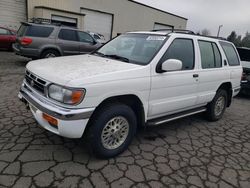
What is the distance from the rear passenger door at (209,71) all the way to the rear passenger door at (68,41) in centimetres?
718

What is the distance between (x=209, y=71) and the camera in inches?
180

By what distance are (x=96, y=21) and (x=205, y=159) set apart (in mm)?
19886

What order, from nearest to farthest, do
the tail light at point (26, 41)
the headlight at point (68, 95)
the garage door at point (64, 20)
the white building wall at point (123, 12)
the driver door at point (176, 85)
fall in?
the headlight at point (68, 95)
the driver door at point (176, 85)
the tail light at point (26, 41)
the garage door at point (64, 20)
the white building wall at point (123, 12)

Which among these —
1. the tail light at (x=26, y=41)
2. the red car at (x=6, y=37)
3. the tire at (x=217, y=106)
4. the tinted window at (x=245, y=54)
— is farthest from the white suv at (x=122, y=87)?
the red car at (x=6, y=37)

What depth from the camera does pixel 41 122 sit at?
2.97 metres

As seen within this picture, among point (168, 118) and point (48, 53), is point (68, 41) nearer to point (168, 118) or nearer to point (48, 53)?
point (48, 53)

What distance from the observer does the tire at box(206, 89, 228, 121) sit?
16.9ft

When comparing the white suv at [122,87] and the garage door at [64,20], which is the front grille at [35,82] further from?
the garage door at [64,20]

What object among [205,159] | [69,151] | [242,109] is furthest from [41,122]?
[242,109]

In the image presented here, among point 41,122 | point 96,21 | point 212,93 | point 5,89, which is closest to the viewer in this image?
point 41,122

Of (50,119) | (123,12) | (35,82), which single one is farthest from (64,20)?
(50,119)

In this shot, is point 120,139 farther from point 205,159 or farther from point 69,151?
point 205,159

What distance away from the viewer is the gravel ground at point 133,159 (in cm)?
283

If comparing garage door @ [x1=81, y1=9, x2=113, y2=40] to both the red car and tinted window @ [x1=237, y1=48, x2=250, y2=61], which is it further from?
tinted window @ [x1=237, y1=48, x2=250, y2=61]
